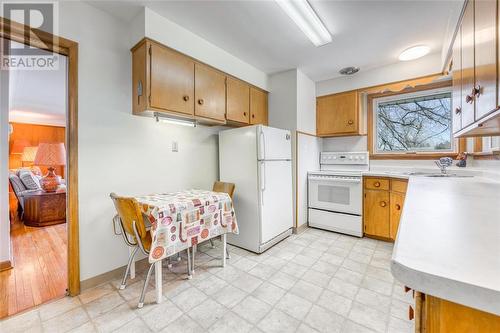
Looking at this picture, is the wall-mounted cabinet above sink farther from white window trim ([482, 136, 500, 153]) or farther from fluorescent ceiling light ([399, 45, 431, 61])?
fluorescent ceiling light ([399, 45, 431, 61])

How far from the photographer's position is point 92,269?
1.89m

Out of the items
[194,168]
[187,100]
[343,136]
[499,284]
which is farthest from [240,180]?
[499,284]

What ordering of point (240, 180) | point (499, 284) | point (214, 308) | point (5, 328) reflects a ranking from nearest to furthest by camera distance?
point (499, 284)
point (5, 328)
point (214, 308)
point (240, 180)

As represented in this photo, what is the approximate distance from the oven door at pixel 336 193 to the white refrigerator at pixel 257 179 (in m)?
0.66

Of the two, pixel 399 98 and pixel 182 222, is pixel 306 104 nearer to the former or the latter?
pixel 399 98

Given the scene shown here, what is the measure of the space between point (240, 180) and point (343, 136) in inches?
84.0

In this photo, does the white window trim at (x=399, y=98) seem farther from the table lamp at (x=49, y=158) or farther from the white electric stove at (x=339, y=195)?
the table lamp at (x=49, y=158)

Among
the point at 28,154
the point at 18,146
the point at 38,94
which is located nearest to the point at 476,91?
the point at 38,94

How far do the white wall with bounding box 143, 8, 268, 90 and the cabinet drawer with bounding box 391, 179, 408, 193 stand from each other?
2344 millimetres

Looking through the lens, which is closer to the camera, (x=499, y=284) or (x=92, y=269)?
(x=499, y=284)

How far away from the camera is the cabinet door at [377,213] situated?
282cm

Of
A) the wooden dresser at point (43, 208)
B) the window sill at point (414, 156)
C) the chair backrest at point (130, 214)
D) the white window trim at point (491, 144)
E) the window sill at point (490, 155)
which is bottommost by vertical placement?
the wooden dresser at point (43, 208)

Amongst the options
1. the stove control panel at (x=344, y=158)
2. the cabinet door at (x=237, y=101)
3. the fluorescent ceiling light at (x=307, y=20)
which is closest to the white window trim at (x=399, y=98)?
the stove control panel at (x=344, y=158)

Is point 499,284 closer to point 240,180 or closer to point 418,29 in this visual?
point 240,180
